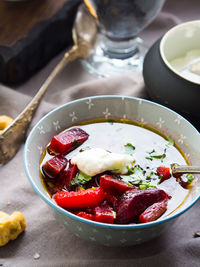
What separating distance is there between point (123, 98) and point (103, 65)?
0.65 meters

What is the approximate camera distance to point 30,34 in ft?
6.51

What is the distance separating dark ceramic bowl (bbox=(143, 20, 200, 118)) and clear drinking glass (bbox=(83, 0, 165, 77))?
22 cm

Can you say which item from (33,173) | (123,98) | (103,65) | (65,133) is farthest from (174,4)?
(33,173)

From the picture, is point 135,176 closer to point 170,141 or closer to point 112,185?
point 112,185

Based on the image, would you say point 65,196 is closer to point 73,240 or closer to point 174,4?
point 73,240

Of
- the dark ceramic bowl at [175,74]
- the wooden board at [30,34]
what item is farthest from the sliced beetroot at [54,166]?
the wooden board at [30,34]

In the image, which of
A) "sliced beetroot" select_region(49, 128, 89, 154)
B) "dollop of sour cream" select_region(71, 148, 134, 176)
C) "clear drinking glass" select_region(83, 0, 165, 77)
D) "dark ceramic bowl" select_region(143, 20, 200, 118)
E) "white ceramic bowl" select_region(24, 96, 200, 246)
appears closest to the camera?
"white ceramic bowl" select_region(24, 96, 200, 246)

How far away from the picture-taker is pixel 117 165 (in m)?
1.29

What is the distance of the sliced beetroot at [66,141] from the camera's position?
1384 mm

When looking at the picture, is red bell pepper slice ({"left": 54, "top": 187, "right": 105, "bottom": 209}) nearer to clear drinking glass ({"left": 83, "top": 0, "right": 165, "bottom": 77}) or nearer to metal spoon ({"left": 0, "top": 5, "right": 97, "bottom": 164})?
metal spoon ({"left": 0, "top": 5, "right": 97, "bottom": 164})

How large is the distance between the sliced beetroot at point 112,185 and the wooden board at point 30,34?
0.90 meters

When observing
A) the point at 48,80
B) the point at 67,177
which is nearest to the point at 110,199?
the point at 67,177

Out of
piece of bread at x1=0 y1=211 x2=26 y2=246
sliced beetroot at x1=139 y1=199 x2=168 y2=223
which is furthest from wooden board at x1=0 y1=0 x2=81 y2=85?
sliced beetroot at x1=139 y1=199 x2=168 y2=223

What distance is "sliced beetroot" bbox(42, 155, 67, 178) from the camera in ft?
4.30
